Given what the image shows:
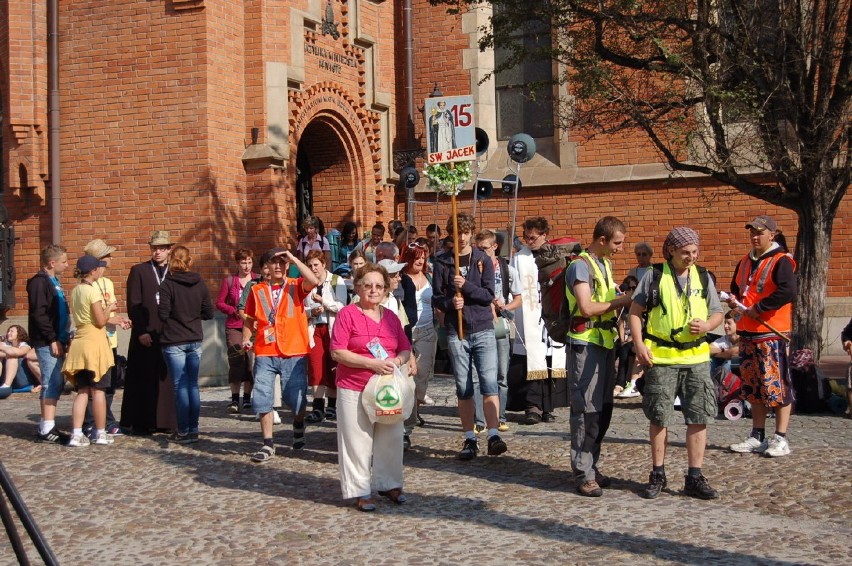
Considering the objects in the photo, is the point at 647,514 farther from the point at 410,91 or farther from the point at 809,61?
the point at 410,91

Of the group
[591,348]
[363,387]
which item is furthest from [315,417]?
[591,348]

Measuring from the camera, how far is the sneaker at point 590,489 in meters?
7.37

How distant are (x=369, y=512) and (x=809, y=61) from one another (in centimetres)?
739

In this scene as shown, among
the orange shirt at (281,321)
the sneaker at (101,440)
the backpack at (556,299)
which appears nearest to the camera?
the backpack at (556,299)

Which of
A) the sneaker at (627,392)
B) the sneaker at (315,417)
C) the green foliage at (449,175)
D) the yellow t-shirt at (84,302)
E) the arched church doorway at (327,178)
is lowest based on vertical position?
the sneaker at (315,417)

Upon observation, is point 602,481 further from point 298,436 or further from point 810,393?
Result: point 810,393

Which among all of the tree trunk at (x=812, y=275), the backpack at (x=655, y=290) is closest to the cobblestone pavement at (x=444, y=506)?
the backpack at (x=655, y=290)

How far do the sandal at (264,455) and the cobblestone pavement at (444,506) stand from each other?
8cm

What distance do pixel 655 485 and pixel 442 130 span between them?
13.1 feet

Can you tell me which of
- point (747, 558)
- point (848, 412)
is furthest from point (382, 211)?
point (747, 558)

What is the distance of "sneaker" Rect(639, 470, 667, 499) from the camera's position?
286 inches

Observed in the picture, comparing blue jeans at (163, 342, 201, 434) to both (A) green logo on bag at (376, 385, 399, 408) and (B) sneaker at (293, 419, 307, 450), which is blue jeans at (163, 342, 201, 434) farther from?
(A) green logo on bag at (376, 385, 399, 408)

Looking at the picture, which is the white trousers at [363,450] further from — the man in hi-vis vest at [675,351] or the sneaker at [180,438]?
the sneaker at [180,438]

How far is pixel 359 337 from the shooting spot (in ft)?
24.3
